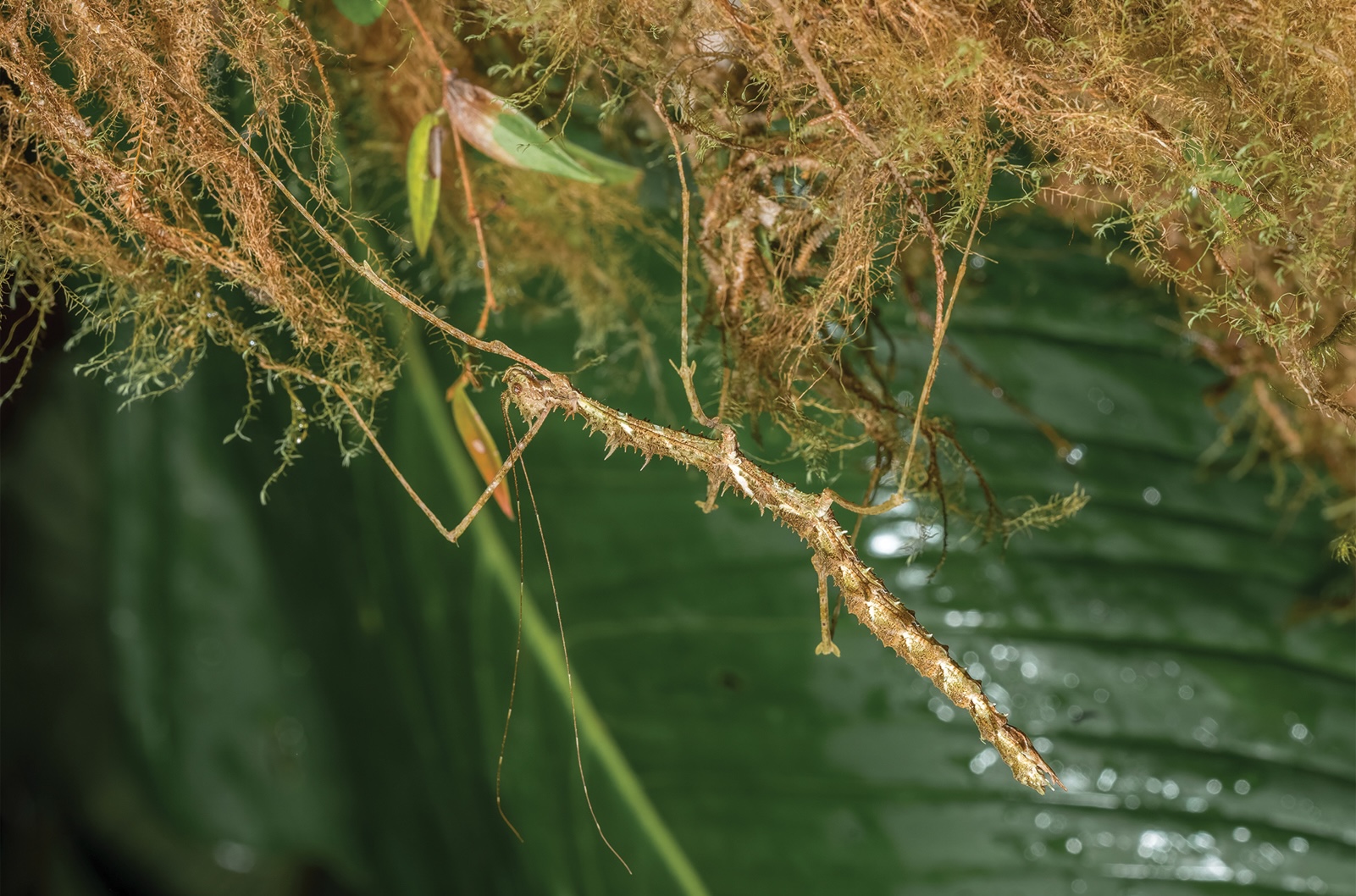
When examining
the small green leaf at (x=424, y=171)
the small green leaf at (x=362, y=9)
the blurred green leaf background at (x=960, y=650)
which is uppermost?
the small green leaf at (x=362, y=9)

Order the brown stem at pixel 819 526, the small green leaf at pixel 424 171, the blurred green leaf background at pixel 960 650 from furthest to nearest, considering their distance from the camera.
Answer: the blurred green leaf background at pixel 960 650
the small green leaf at pixel 424 171
the brown stem at pixel 819 526

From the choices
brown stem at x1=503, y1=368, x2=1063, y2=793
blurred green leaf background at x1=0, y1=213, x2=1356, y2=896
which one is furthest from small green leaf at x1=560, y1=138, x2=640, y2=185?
blurred green leaf background at x1=0, y1=213, x2=1356, y2=896

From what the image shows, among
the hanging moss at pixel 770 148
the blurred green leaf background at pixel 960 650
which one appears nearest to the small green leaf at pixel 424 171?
the hanging moss at pixel 770 148

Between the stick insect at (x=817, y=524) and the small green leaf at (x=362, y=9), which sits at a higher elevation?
the small green leaf at (x=362, y=9)

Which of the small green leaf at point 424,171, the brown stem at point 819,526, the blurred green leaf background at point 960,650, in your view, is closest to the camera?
the brown stem at point 819,526

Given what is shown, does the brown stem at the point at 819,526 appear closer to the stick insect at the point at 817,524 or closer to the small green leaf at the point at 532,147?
the stick insect at the point at 817,524

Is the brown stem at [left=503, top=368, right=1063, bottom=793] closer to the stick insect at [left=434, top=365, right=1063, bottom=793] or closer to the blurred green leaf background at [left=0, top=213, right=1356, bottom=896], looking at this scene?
the stick insect at [left=434, top=365, right=1063, bottom=793]

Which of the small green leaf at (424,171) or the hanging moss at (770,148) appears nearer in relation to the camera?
the hanging moss at (770,148)

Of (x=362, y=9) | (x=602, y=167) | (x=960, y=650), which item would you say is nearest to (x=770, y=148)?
(x=602, y=167)
